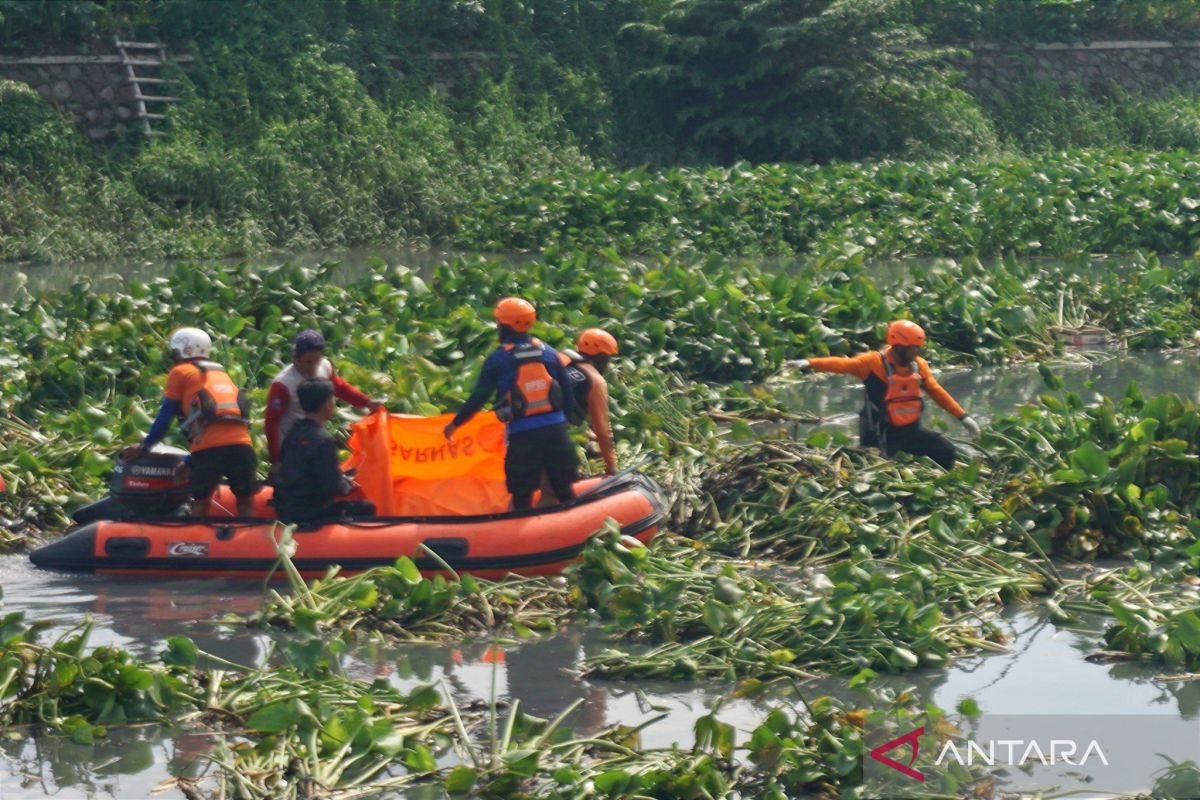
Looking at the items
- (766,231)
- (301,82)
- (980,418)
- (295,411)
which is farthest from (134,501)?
(301,82)

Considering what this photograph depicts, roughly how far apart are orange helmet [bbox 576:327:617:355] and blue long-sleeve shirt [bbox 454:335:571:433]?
0.45 meters

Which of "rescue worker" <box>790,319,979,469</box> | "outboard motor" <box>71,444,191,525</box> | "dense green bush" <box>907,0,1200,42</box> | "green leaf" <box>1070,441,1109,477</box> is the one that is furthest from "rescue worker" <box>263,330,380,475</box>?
"dense green bush" <box>907,0,1200,42</box>

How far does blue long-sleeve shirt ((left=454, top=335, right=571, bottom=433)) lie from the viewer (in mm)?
10102

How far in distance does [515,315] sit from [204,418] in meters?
1.76

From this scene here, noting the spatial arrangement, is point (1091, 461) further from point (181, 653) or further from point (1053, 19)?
point (1053, 19)

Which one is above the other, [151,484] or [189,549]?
[151,484]

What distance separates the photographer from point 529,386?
10.1 metres

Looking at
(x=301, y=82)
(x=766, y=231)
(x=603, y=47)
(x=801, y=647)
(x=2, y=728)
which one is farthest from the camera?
(x=603, y=47)

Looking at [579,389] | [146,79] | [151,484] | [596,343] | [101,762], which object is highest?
[146,79]

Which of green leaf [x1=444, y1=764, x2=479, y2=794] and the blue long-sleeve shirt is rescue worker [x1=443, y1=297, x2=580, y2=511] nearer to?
the blue long-sleeve shirt

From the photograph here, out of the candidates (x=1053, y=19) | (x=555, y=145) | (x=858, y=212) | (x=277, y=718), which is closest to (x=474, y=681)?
(x=277, y=718)

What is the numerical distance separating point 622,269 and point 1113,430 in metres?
6.43

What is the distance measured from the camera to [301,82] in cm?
2697

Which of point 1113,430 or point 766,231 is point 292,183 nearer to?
point 766,231
